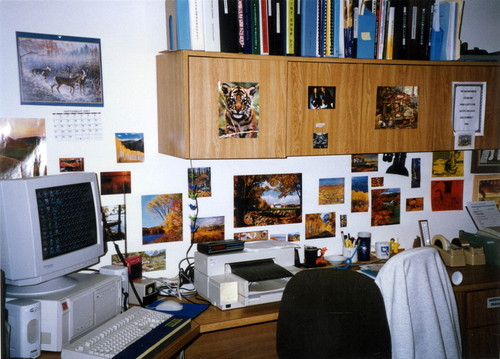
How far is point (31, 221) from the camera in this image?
1593 mm

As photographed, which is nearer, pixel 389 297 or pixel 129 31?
pixel 389 297

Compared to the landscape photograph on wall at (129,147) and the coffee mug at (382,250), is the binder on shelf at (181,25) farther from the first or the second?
the coffee mug at (382,250)

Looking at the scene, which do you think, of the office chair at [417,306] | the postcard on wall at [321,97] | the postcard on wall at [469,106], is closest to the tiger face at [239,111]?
the postcard on wall at [321,97]

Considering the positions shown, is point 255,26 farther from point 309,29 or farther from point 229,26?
point 309,29

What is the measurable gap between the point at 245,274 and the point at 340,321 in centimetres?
51

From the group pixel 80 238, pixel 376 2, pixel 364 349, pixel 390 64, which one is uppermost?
pixel 376 2

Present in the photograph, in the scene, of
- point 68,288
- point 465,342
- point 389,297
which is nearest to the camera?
point 68,288

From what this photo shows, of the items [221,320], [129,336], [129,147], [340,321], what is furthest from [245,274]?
[129,147]

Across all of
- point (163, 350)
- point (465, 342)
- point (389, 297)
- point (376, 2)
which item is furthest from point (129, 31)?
point (465, 342)

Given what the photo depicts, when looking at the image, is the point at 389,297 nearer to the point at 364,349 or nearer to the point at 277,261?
the point at 364,349

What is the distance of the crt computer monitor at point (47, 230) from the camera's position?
1588 millimetres

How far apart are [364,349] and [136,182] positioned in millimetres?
1357

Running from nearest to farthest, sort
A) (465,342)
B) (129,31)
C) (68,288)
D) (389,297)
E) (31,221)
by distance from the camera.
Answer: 1. (31,221)
2. (68,288)
3. (389,297)
4. (129,31)
5. (465,342)

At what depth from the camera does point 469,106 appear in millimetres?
2502
